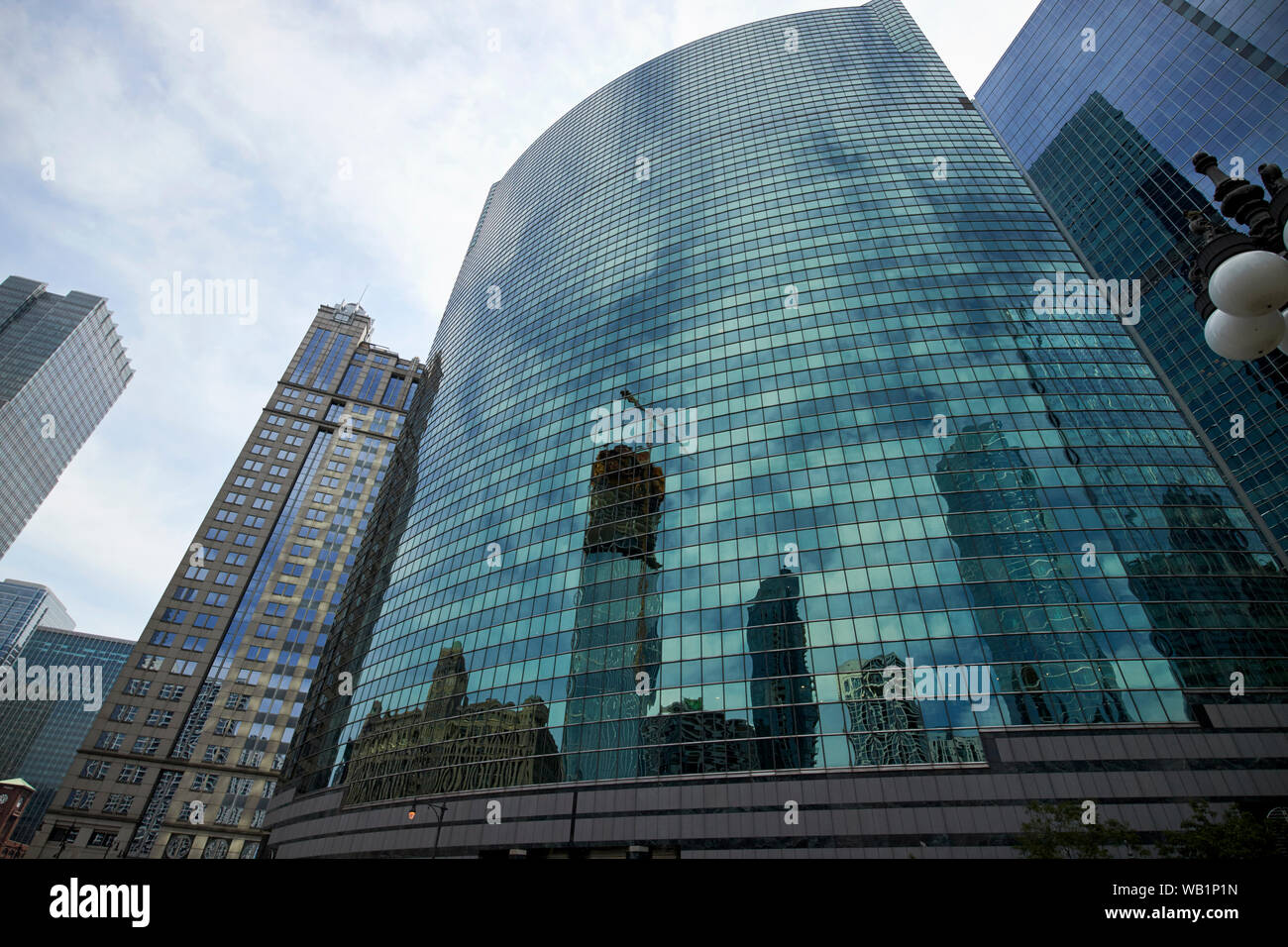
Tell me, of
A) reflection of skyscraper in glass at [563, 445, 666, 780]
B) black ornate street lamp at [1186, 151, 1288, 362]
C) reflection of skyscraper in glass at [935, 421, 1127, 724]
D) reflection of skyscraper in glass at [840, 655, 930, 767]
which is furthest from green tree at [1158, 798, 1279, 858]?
reflection of skyscraper in glass at [563, 445, 666, 780]

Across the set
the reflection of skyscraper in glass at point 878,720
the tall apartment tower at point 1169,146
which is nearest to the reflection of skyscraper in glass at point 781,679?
the reflection of skyscraper in glass at point 878,720

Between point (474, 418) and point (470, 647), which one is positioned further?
point (474, 418)

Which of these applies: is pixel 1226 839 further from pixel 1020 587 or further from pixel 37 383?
pixel 37 383

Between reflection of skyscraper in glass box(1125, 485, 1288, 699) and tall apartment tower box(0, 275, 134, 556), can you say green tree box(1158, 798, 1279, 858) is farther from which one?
tall apartment tower box(0, 275, 134, 556)

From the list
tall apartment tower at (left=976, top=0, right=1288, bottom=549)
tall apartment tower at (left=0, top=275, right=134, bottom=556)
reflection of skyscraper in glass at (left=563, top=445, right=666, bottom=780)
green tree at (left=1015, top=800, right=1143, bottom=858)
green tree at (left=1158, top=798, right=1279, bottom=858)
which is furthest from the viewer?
tall apartment tower at (left=0, top=275, right=134, bottom=556)

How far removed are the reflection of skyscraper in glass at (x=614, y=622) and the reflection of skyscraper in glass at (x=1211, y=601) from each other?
29604 millimetres

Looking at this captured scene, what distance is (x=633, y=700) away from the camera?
42906 millimetres

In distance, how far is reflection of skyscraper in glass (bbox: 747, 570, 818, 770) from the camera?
37562mm

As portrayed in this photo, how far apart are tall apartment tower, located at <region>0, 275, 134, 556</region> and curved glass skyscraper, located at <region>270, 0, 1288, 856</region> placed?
155 m

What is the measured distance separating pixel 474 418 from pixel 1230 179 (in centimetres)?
6674

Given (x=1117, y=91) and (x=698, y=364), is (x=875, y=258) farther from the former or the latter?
(x=1117, y=91)

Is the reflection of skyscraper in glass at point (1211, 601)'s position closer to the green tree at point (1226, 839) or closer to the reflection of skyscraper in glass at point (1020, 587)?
the reflection of skyscraper in glass at point (1020, 587)
